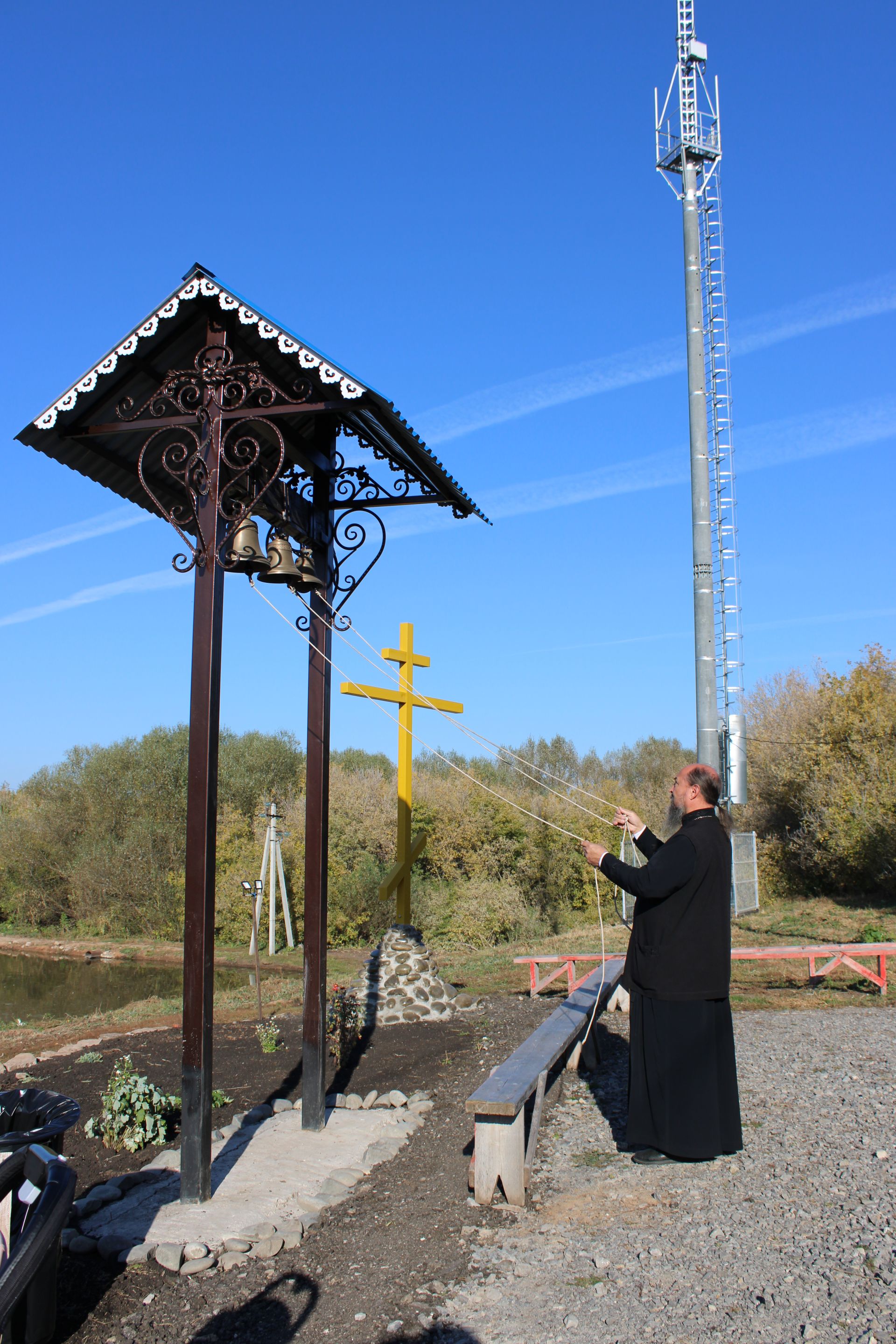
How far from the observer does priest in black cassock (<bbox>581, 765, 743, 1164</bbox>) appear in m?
4.02

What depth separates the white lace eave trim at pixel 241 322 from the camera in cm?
452

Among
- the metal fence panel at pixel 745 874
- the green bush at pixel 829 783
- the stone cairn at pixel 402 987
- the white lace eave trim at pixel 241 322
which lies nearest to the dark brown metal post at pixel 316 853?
the white lace eave trim at pixel 241 322

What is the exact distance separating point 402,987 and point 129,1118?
3591 mm

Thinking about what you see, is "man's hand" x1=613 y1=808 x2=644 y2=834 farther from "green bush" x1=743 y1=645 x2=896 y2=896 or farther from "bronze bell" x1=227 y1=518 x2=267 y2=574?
"green bush" x1=743 y1=645 x2=896 y2=896

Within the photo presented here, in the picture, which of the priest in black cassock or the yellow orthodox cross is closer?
the priest in black cassock

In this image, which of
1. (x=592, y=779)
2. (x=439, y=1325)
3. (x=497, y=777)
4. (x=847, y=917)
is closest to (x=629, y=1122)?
(x=439, y=1325)

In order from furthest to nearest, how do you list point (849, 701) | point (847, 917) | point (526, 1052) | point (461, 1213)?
1. point (849, 701)
2. point (847, 917)
3. point (526, 1052)
4. point (461, 1213)

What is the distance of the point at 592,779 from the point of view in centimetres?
4562

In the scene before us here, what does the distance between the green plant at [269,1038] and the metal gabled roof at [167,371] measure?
4.36m

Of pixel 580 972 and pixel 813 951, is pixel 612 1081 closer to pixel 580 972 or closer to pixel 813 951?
pixel 813 951

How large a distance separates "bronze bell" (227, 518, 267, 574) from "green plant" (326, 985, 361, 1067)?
3.54 m

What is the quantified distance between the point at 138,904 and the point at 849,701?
24421 millimetres

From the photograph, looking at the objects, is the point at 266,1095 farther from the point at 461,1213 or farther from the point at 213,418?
the point at 213,418

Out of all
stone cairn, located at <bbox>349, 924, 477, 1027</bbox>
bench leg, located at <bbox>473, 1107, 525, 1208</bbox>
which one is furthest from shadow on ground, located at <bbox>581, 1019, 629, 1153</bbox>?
stone cairn, located at <bbox>349, 924, 477, 1027</bbox>
